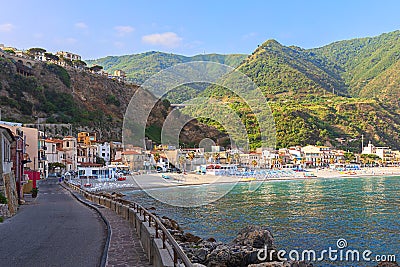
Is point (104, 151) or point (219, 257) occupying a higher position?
point (104, 151)

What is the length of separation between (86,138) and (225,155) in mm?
25146

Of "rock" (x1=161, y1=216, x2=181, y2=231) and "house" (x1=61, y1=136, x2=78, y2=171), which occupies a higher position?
"house" (x1=61, y1=136, x2=78, y2=171)

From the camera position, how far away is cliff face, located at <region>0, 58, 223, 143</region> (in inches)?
3110

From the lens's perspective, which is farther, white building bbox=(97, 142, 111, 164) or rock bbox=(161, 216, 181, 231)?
white building bbox=(97, 142, 111, 164)

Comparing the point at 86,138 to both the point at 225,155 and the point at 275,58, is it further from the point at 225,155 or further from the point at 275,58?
the point at 275,58

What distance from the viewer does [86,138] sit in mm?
75812

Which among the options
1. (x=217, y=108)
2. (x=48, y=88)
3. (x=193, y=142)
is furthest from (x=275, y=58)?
(x=217, y=108)

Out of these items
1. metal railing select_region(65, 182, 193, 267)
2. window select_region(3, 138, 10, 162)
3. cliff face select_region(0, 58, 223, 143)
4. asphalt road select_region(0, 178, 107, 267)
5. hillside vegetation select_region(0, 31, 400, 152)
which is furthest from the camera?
hillside vegetation select_region(0, 31, 400, 152)

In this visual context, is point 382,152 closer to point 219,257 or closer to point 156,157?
point 156,157

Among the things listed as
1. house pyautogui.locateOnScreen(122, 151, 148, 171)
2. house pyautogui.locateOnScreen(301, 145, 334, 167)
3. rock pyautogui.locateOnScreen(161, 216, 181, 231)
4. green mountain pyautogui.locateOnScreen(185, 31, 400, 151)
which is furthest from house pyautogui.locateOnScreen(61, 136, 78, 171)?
house pyautogui.locateOnScreen(301, 145, 334, 167)

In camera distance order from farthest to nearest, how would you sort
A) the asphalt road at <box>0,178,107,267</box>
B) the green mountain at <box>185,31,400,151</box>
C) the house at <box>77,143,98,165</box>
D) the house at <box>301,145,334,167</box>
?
the green mountain at <box>185,31,400,151</box> < the house at <box>301,145,334,167</box> < the house at <box>77,143,98,165</box> < the asphalt road at <box>0,178,107,267</box>

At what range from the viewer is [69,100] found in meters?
91.8

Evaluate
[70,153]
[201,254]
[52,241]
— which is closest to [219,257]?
[201,254]

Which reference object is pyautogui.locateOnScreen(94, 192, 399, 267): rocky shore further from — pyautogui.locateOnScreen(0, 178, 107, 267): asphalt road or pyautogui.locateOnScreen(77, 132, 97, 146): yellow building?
pyautogui.locateOnScreen(77, 132, 97, 146): yellow building
